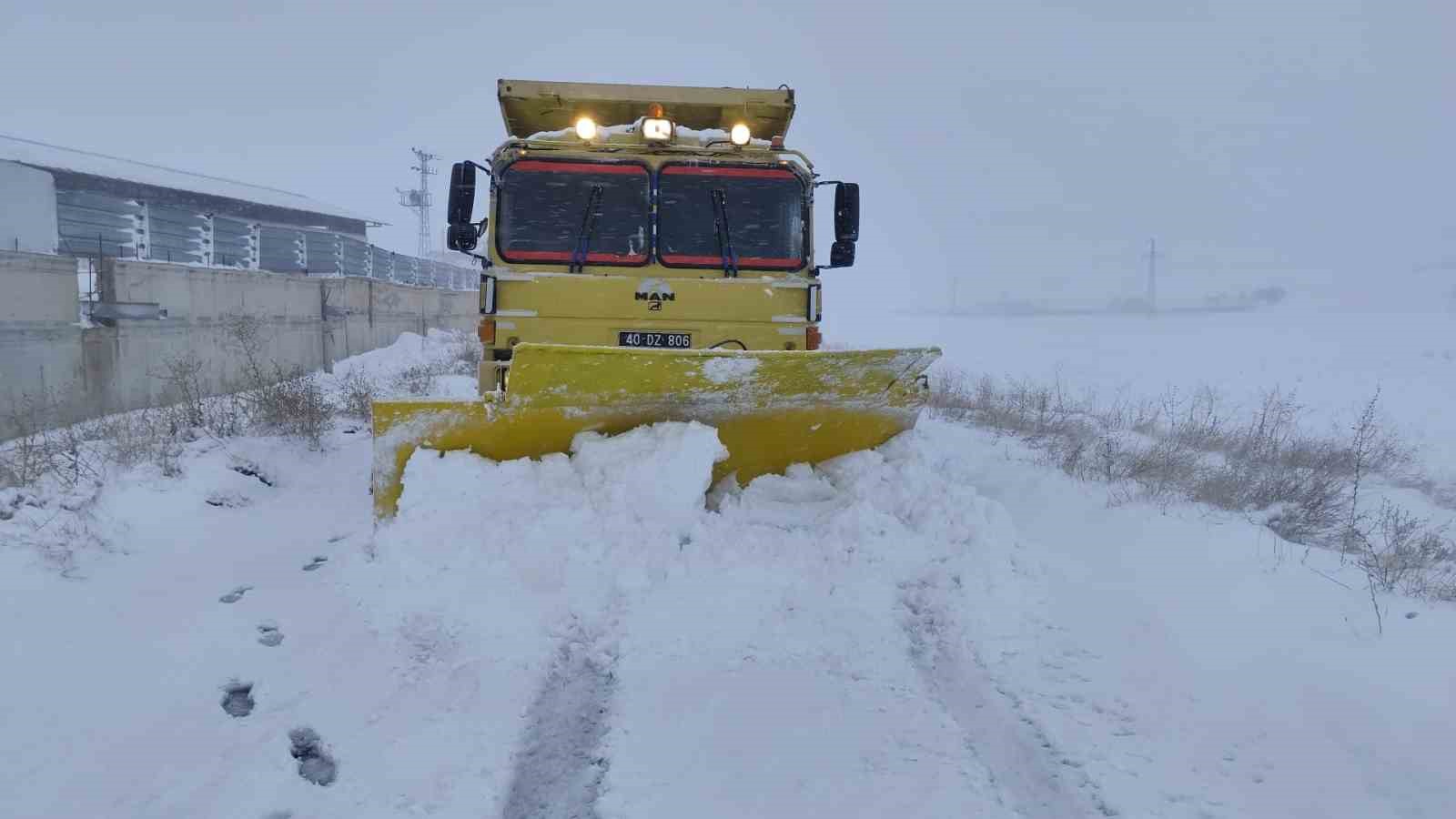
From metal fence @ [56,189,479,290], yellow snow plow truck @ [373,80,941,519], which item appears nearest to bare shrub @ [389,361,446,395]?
metal fence @ [56,189,479,290]

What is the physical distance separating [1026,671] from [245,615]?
11.5 feet

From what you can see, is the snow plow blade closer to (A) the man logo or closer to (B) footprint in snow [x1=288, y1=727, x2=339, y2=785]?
→ (A) the man logo

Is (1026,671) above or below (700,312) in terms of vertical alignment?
below

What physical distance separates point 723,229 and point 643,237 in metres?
0.59

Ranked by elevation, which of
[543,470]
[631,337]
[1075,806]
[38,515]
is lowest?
[1075,806]

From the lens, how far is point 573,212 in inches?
218

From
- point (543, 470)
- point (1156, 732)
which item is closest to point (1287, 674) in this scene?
point (1156, 732)

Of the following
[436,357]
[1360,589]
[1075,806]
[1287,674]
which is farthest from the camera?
[436,357]

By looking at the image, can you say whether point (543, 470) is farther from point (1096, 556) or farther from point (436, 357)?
point (436, 357)

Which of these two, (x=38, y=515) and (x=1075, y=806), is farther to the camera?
(x=38, y=515)

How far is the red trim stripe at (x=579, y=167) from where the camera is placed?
216 inches

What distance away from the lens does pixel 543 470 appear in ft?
13.6

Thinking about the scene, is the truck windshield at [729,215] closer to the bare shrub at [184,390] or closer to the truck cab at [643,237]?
the truck cab at [643,237]

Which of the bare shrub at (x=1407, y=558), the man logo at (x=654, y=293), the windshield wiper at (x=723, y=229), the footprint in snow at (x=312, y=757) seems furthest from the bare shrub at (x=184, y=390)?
the bare shrub at (x=1407, y=558)
